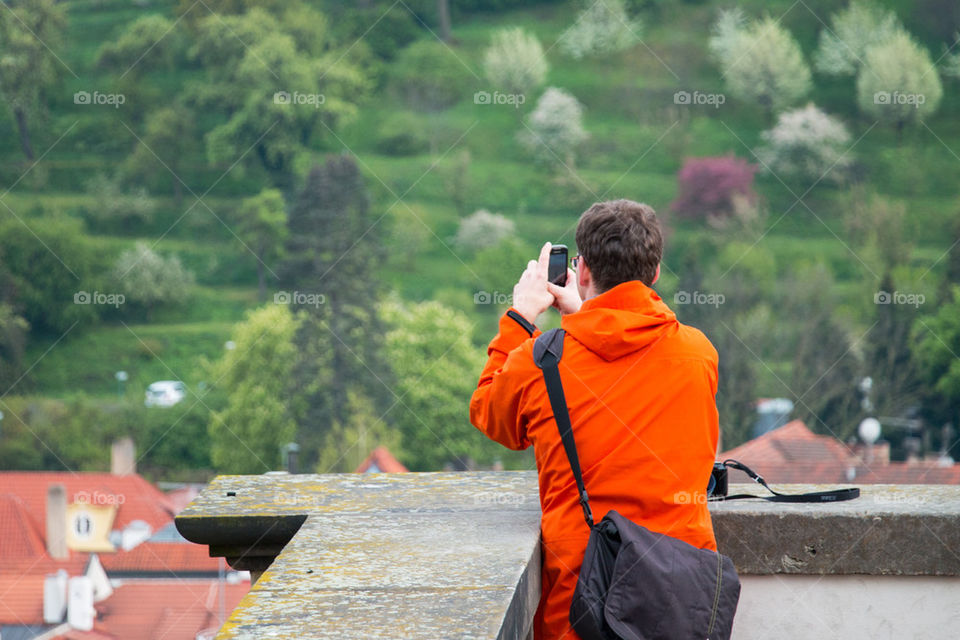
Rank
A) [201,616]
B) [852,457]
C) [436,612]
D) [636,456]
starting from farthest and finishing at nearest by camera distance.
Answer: [852,457]
[201,616]
[636,456]
[436,612]

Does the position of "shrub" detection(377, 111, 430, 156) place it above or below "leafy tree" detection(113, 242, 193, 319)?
above

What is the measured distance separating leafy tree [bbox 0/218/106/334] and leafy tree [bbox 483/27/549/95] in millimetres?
21253

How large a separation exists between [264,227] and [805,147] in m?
26.1

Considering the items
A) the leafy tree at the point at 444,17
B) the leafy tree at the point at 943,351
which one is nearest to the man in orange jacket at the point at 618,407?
the leafy tree at the point at 943,351

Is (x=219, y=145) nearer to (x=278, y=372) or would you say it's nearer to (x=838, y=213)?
(x=278, y=372)

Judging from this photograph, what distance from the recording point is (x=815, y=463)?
42.1 metres

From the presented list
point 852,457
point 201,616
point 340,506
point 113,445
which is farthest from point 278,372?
point 340,506

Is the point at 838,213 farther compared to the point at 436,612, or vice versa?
the point at 838,213

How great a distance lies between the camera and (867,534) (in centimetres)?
229

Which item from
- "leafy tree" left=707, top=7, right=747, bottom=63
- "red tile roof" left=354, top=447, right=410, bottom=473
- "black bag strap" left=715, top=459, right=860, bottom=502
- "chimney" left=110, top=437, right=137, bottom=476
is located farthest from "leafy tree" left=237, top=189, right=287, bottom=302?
"black bag strap" left=715, top=459, right=860, bottom=502

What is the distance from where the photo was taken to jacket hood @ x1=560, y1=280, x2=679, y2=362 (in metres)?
1.91

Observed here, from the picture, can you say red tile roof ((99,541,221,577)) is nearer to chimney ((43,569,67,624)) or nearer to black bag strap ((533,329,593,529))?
chimney ((43,569,67,624))

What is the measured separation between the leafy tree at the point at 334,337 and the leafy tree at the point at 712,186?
14559 mm

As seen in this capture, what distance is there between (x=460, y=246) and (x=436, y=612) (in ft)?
184
